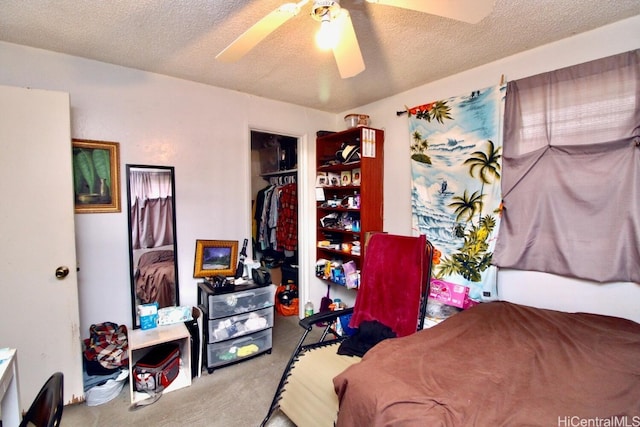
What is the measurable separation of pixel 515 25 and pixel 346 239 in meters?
2.22

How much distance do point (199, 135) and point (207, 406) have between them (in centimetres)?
205

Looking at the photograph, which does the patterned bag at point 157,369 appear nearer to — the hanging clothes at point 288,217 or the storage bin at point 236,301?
the storage bin at point 236,301

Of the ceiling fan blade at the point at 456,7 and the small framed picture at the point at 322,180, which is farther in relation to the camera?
the small framed picture at the point at 322,180

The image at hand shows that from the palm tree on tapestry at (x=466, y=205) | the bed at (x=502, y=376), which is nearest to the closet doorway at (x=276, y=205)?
the palm tree on tapestry at (x=466, y=205)

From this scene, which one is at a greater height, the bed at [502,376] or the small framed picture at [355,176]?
the small framed picture at [355,176]

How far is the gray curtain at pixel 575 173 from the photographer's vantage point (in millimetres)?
1621

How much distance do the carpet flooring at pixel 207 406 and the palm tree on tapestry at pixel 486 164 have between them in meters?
2.00

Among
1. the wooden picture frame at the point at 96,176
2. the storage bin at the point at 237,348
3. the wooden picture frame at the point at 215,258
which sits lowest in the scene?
the storage bin at the point at 237,348

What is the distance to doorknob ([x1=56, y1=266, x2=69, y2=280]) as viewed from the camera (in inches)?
72.5

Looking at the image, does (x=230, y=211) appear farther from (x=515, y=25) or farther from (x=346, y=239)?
(x=515, y=25)

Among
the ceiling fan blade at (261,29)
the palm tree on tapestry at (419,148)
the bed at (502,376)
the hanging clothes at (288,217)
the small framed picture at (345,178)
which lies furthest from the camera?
the hanging clothes at (288,217)

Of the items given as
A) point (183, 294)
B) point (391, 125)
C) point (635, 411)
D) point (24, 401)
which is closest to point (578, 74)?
point (391, 125)

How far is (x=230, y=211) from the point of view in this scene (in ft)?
9.03

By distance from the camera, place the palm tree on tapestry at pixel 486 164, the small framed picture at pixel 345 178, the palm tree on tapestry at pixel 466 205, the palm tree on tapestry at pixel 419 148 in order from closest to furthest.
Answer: the palm tree on tapestry at pixel 486 164 → the palm tree on tapestry at pixel 466 205 → the palm tree on tapestry at pixel 419 148 → the small framed picture at pixel 345 178
